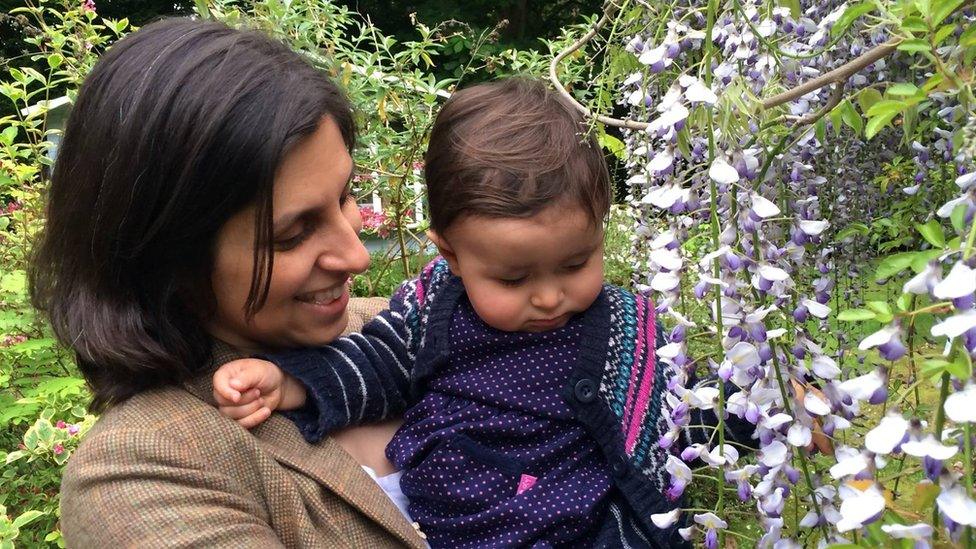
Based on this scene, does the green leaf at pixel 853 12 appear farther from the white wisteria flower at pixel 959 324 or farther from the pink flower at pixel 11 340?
the pink flower at pixel 11 340

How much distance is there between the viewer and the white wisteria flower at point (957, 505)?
1.96ft

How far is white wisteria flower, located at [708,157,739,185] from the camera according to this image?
0.83m

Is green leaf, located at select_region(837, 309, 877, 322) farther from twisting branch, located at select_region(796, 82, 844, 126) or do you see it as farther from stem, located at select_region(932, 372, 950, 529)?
twisting branch, located at select_region(796, 82, 844, 126)

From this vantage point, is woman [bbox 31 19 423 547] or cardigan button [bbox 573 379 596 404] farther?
cardigan button [bbox 573 379 596 404]

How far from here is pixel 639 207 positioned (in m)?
1.84

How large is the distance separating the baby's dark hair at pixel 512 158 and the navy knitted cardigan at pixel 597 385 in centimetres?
22

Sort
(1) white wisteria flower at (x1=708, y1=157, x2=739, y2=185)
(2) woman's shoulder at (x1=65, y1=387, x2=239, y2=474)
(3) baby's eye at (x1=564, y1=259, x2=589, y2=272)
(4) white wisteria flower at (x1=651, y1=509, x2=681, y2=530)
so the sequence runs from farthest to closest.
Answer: (3) baby's eye at (x1=564, y1=259, x2=589, y2=272) → (2) woman's shoulder at (x1=65, y1=387, x2=239, y2=474) → (4) white wisteria flower at (x1=651, y1=509, x2=681, y2=530) → (1) white wisteria flower at (x1=708, y1=157, x2=739, y2=185)

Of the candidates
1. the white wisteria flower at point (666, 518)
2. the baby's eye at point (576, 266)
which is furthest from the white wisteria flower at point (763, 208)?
the baby's eye at point (576, 266)

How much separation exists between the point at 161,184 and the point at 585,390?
30.9 inches

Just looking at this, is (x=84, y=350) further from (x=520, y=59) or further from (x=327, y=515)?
(x=520, y=59)

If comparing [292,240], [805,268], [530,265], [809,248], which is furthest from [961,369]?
[292,240]

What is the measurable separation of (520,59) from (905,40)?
262 centimetres

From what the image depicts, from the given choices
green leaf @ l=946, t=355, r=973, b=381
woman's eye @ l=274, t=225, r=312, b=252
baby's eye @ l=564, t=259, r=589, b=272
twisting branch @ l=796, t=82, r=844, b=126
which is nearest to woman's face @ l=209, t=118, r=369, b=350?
woman's eye @ l=274, t=225, r=312, b=252

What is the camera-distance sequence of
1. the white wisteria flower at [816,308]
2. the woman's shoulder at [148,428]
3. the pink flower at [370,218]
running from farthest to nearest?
the pink flower at [370,218], the woman's shoulder at [148,428], the white wisteria flower at [816,308]
